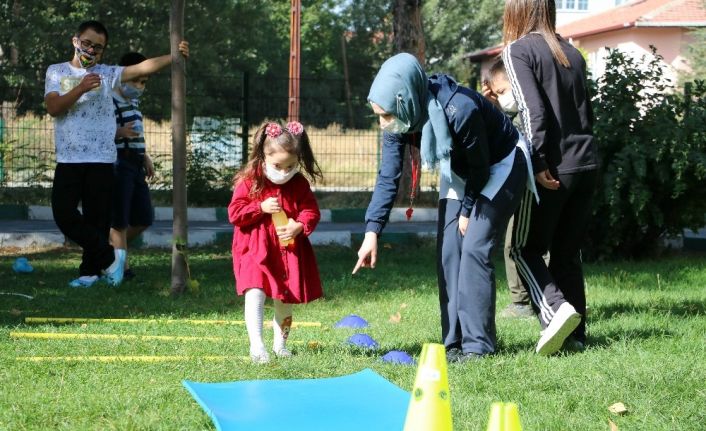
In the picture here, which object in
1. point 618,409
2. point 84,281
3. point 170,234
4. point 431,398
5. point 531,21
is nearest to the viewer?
point 431,398

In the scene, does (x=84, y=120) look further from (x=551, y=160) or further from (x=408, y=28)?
(x=408, y=28)

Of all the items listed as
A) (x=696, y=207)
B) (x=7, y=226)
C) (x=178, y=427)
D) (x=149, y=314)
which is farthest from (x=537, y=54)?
(x=7, y=226)

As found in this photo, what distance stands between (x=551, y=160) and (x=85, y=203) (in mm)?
4436

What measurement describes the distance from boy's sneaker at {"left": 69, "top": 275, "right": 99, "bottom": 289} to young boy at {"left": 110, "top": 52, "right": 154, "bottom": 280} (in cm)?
34

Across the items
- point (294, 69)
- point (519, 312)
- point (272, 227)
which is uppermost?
point (294, 69)

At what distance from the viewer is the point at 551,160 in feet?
18.1

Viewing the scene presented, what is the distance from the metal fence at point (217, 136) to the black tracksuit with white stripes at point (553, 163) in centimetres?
738

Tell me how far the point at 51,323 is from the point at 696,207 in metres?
6.44

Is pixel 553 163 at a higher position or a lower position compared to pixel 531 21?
lower

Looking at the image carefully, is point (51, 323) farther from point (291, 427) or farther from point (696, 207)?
point (696, 207)

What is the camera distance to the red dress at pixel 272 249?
17.8 ft

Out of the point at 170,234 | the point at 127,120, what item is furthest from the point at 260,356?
A: the point at 170,234

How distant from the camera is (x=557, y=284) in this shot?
5.88 meters

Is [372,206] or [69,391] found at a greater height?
[372,206]
